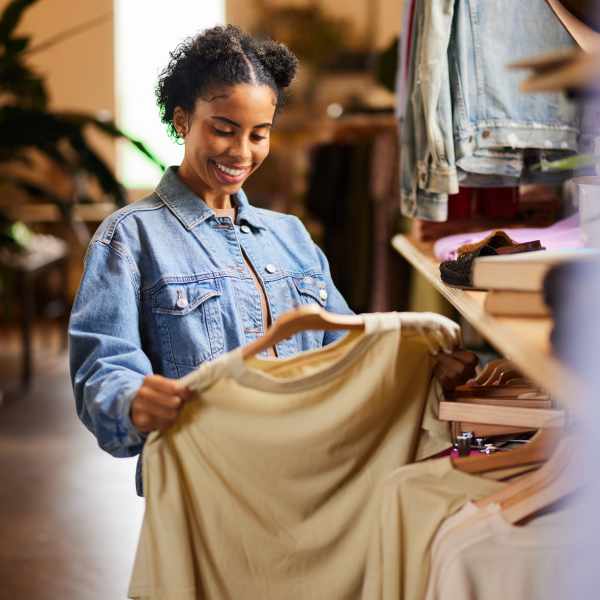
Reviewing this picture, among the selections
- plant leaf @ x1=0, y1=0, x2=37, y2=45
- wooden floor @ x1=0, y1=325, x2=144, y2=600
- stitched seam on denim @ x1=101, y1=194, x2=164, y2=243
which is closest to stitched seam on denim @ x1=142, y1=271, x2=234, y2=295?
stitched seam on denim @ x1=101, y1=194, x2=164, y2=243

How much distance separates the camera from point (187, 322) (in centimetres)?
173

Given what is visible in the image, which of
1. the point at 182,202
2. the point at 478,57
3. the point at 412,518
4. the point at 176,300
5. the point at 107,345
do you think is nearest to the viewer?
the point at 412,518

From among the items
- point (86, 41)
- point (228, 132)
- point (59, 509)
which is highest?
point (86, 41)

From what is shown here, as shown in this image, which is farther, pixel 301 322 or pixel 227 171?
pixel 227 171

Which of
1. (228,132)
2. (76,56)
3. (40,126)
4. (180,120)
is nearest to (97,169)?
(40,126)

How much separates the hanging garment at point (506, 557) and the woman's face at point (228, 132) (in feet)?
2.51

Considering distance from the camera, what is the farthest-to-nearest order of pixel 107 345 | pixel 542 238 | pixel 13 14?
pixel 13 14 < pixel 542 238 < pixel 107 345

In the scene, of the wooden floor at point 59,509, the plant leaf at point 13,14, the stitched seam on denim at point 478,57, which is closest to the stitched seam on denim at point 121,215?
the stitched seam on denim at point 478,57

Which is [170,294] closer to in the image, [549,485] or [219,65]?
[219,65]

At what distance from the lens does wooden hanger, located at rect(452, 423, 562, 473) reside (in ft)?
4.71

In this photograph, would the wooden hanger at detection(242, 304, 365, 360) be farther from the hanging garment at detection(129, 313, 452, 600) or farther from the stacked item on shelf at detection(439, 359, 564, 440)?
the stacked item on shelf at detection(439, 359, 564, 440)

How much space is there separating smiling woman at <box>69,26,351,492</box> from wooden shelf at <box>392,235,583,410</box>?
357 mm

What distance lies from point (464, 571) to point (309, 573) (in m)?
0.31

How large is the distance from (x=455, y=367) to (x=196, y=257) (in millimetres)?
526
